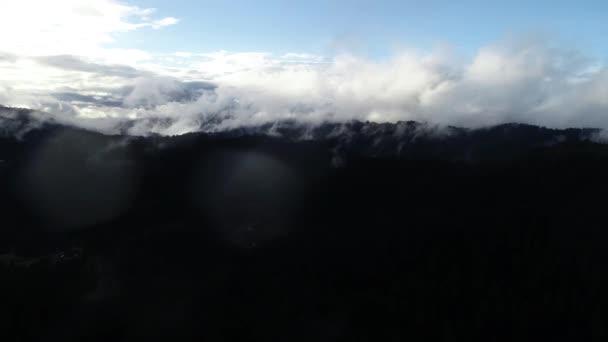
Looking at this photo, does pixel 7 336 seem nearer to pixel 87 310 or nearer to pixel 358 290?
pixel 87 310

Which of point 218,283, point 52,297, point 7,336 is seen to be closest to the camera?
point 7,336

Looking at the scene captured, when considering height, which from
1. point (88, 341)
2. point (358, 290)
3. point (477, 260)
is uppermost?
point (477, 260)

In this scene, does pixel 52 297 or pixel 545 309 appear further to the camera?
pixel 52 297

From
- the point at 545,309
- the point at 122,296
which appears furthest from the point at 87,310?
the point at 545,309

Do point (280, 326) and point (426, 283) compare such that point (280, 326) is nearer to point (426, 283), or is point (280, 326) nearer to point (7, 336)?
point (426, 283)

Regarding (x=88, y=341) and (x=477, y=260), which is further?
(x=477, y=260)

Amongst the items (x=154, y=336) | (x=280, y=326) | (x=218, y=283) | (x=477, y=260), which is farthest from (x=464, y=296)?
(x=154, y=336)

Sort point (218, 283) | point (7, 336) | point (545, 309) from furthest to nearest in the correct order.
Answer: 1. point (218, 283)
2. point (545, 309)
3. point (7, 336)

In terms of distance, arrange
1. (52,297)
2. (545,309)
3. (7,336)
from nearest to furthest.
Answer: (7,336)
(545,309)
(52,297)

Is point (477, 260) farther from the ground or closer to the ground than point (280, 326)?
farther from the ground
